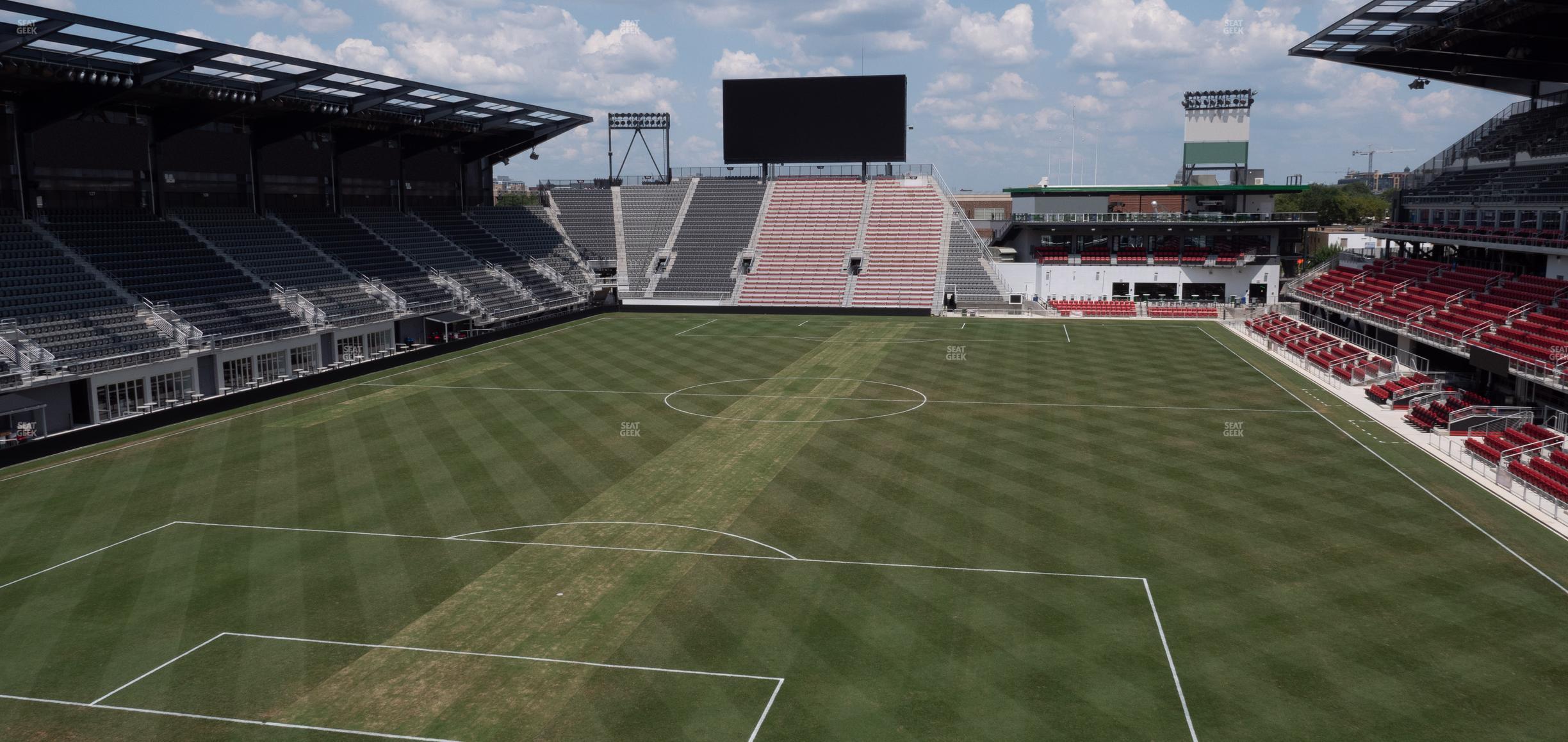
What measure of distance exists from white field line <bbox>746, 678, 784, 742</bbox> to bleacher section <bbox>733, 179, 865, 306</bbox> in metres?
56.4

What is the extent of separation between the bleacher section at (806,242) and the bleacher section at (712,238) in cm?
70

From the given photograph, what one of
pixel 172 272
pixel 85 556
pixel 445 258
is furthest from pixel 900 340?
pixel 85 556

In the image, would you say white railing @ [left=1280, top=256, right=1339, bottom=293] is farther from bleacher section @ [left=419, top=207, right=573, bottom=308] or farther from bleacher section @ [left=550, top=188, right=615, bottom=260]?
bleacher section @ [left=550, top=188, right=615, bottom=260]

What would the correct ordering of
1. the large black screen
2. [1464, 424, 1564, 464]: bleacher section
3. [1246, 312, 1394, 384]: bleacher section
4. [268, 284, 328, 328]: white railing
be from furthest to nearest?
the large black screen → [268, 284, 328, 328]: white railing → [1246, 312, 1394, 384]: bleacher section → [1464, 424, 1564, 464]: bleacher section

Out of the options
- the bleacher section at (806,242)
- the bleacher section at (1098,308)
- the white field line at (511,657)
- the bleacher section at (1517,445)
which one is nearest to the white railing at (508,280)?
the bleacher section at (806,242)

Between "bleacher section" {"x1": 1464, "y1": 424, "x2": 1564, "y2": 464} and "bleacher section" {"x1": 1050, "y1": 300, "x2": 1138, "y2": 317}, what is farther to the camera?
"bleacher section" {"x1": 1050, "y1": 300, "x2": 1138, "y2": 317}

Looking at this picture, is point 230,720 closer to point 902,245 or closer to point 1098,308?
point 1098,308

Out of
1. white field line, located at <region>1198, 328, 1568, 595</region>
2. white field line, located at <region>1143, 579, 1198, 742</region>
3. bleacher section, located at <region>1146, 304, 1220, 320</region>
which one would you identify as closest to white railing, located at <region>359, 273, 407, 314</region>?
white field line, located at <region>1198, 328, 1568, 595</region>

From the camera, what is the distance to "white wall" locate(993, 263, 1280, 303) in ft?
230

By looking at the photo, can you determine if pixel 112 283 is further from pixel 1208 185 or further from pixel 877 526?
pixel 1208 185

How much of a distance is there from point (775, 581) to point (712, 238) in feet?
207

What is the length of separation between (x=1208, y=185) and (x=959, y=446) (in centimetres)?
5273

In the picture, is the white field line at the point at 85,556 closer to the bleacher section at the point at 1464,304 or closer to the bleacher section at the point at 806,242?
the bleacher section at the point at 1464,304

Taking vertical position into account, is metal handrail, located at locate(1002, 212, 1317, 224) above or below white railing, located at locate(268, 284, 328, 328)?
above
